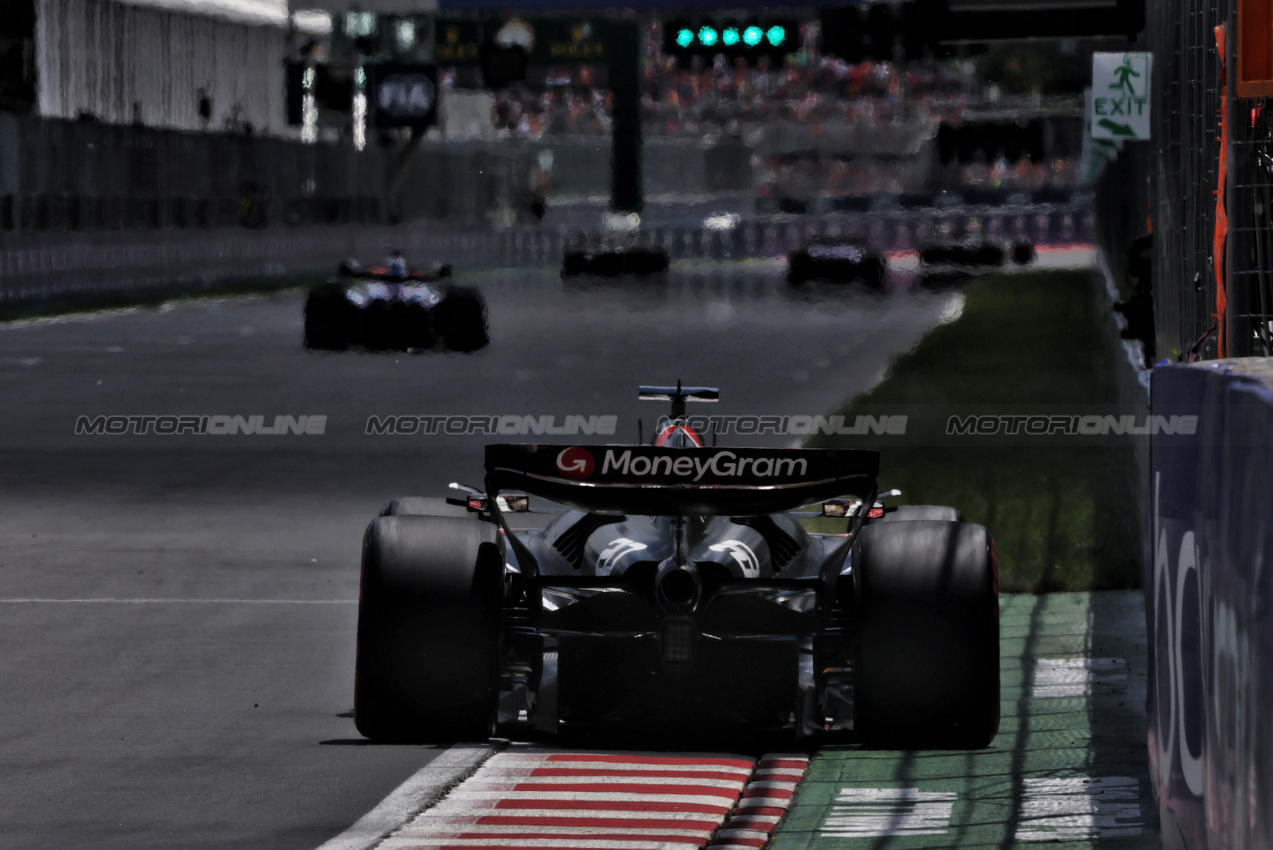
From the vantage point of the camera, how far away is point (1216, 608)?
15.2 feet

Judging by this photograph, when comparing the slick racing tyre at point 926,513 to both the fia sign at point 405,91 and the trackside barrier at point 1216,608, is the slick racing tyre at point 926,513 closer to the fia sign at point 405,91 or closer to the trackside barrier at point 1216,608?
the trackside barrier at point 1216,608

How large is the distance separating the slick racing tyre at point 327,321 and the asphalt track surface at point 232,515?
274mm

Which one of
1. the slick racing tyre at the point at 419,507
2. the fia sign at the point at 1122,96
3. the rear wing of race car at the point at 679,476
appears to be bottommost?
the slick racing tyre at the point at 419,507

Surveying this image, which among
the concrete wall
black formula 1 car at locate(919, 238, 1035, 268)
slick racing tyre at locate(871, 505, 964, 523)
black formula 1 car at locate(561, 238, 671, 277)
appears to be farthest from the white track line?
black formula 1 car at locate(919, 238, 1035, 268)

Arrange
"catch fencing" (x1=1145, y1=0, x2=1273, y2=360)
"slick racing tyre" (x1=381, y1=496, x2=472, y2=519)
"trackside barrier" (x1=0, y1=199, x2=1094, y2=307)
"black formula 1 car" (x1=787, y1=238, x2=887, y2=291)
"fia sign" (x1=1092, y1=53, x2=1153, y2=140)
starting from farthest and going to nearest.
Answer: "black formula 1 car" (x1=787, y1=238, x2=887, y2=291) < "trackside barrier" (x1=0, y1=199, x2=1094, y2=307) < "fia sign" (x1=1092, y1=53, x2=1153, y2=140) < "slick racing tyre" (x1=381, y1=496, x2=472, y2=519) < "catch fencing" (x1=1145, y1=0, x2=1273, y2=360)

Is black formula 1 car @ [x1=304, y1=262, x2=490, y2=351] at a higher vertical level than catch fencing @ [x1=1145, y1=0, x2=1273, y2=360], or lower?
lower

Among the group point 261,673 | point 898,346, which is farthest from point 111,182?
point 261,673

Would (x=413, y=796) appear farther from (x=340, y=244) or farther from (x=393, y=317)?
(x=340, y=244)

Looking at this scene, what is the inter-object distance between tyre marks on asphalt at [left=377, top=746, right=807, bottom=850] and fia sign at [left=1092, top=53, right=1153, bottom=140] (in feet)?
27.2

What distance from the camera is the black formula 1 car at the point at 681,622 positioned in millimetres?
7613

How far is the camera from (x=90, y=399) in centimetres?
2420

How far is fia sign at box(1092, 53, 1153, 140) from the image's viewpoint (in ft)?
52.7

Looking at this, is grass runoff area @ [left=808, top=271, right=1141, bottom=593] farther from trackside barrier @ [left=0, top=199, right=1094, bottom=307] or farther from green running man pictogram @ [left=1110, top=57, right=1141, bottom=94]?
trackside barrier @ [left=0, top=199, right=1094, bottom=307]

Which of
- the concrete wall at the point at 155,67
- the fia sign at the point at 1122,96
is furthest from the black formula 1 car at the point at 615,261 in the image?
the fia sign at the point at 1122,96
